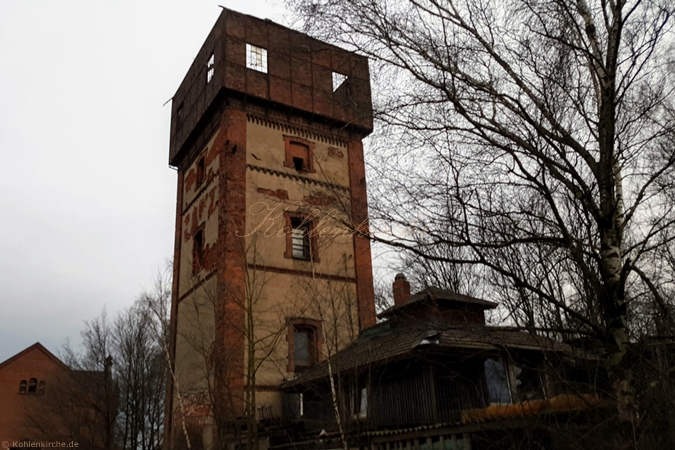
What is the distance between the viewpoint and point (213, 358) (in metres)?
13.8

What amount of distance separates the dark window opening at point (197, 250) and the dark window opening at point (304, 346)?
15.7ft

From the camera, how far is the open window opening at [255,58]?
2334 centimetres

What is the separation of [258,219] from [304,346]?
16.2 feet

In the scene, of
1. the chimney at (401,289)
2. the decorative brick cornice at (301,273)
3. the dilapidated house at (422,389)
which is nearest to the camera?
the dilapidated house at (422,389)

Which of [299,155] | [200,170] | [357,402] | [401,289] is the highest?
[200,170]

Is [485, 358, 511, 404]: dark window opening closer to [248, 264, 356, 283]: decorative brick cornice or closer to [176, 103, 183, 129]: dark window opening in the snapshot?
[248, 264, 356, 283]: decorative brick cornice

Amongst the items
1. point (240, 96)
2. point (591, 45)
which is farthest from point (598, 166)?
point (240, 96)

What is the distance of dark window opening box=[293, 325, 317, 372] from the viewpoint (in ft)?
66.7

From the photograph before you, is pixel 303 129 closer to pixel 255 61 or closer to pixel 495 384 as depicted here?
pixel 255 61

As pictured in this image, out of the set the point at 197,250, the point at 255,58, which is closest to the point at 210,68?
the point at 255,58

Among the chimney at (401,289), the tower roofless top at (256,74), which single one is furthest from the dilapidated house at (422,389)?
the tower roofless top at (256,74)

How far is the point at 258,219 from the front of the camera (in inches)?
854

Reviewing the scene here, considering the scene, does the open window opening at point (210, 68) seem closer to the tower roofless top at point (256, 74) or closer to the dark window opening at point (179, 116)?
the tower roofless top at point (256, 74)

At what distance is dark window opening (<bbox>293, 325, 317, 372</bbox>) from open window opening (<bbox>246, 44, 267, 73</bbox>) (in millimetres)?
10377
